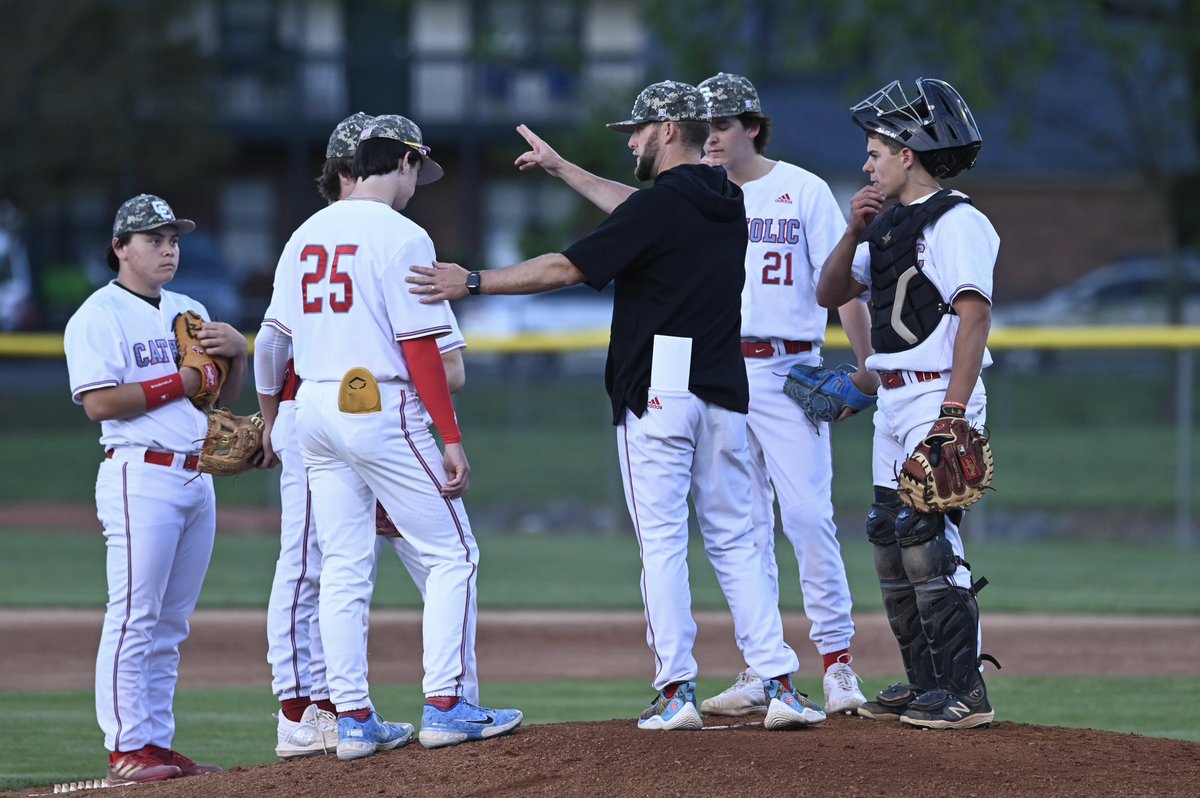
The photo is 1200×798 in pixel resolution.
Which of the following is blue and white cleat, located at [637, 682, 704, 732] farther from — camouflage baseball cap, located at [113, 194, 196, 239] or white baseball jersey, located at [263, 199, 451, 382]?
camouflage baseball cap, located at [113, 194, 196, 239]

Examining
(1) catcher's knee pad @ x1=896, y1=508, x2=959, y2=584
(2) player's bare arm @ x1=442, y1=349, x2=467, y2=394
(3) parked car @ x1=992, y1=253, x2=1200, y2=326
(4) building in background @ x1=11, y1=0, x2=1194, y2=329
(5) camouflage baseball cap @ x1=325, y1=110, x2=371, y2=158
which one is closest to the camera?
(1) catcher's knee pad @ x1=896, y1=508, x2=959, y2=584

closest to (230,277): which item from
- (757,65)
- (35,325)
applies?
(35,325)

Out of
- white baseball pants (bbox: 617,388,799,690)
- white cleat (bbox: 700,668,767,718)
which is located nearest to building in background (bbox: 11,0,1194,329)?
white cleat (bbox: 700,668,767,718)

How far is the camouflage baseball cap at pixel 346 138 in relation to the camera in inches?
230

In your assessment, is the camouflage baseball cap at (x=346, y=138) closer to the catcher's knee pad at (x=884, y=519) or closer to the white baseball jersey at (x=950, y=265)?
the white baseball jersey at (x=950, y=265)

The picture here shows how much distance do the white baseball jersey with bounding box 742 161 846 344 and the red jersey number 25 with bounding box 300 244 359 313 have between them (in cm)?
179

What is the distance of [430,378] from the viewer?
541cm

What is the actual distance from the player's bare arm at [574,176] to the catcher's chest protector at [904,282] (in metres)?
0.93

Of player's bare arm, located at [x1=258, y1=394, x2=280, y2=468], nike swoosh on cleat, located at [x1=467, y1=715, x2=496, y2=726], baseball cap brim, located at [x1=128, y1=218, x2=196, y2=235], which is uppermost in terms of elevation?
baseball cap brim, located at [x1=128, y1=218, x2=196, y2=235]

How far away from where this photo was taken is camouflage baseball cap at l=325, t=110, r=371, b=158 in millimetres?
5844

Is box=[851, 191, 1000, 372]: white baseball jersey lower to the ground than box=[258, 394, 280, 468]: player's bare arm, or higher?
higher

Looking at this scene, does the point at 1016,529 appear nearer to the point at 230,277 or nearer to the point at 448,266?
the point at 448,266

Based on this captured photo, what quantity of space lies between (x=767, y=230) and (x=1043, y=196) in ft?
85.0

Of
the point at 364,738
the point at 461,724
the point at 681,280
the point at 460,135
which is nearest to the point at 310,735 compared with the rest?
the point at 364,738
